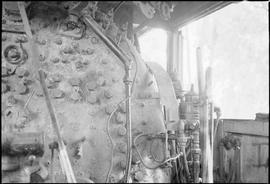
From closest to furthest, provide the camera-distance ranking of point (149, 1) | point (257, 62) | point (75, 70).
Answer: point (149, 1)
point (75, 70)
point (257, 62)

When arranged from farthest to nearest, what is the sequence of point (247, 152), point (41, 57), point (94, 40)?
1. point (94, 40)
2. point (247, 152)
3. point (41, 57)

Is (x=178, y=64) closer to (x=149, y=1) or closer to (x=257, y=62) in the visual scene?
(x=149, y=1)

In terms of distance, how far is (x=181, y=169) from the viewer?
296cm

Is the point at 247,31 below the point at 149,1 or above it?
above

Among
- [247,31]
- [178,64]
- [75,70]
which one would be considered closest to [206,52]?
[247,31]

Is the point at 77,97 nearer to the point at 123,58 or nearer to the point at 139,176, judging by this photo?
the point at 123,58

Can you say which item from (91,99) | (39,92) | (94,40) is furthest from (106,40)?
(39,92)

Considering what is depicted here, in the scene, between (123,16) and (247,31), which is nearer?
(123,16)

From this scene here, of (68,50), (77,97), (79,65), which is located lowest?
(77,97)

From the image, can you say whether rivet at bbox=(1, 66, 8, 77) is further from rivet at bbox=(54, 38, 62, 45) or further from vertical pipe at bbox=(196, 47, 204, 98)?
vertical pipe at bbox=(196, 47, 204, 98)

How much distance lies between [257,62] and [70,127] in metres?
10.5

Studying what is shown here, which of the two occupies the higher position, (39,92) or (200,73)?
(200,73)

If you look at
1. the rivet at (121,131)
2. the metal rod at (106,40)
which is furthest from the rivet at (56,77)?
the rivet at (121,131)

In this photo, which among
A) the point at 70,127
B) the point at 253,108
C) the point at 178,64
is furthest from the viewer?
the point at 253,108
